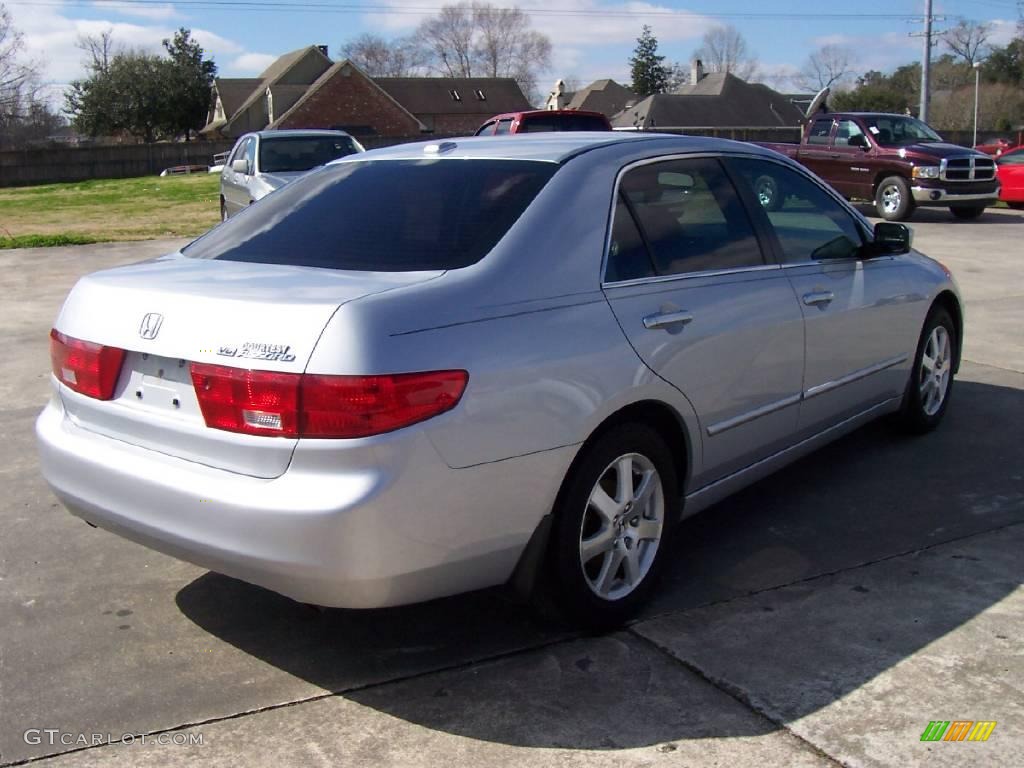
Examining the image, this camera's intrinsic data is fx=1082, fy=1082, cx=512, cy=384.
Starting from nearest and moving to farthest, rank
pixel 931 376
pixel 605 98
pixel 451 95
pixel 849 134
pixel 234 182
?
pixel 931 376
pixel 234 182
pixel 849 134
pixel 451 95
pixel 605 98

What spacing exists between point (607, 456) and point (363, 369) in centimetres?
97

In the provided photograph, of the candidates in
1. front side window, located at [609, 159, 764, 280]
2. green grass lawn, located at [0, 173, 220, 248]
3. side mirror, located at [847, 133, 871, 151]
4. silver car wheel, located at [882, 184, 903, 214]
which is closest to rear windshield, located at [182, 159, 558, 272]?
front side window, located at [609, 159, 764, 280]

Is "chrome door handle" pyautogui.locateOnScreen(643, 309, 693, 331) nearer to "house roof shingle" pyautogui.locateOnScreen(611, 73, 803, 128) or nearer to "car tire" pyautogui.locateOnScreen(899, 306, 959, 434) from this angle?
Answer: "car tire" pyautogui.locateOnScreen(899, 306, 959, 434)

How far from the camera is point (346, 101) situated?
61.7 metres

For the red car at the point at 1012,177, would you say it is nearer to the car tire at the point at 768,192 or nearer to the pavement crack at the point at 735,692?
the car tire at the point at 768,192

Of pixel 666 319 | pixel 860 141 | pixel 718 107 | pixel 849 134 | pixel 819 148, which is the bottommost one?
pixel 666 319

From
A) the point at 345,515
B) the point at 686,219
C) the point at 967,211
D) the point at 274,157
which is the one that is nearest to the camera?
the point at 345,515

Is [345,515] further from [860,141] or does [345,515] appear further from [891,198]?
[860,141]

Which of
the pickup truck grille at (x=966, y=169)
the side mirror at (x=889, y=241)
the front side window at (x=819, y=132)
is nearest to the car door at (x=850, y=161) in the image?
the front side window at (x=819, y=132)

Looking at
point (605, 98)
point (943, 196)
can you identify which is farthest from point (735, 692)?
point (605, 98)

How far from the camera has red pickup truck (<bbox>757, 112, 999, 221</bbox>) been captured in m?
17.9

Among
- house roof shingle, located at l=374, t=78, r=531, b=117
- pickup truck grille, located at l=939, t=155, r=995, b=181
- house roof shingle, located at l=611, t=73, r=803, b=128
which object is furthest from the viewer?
house roof shingle, located at l=374, t=78, r=531, b=117

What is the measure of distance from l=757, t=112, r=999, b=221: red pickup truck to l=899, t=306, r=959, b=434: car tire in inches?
511

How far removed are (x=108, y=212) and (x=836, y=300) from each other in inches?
915
